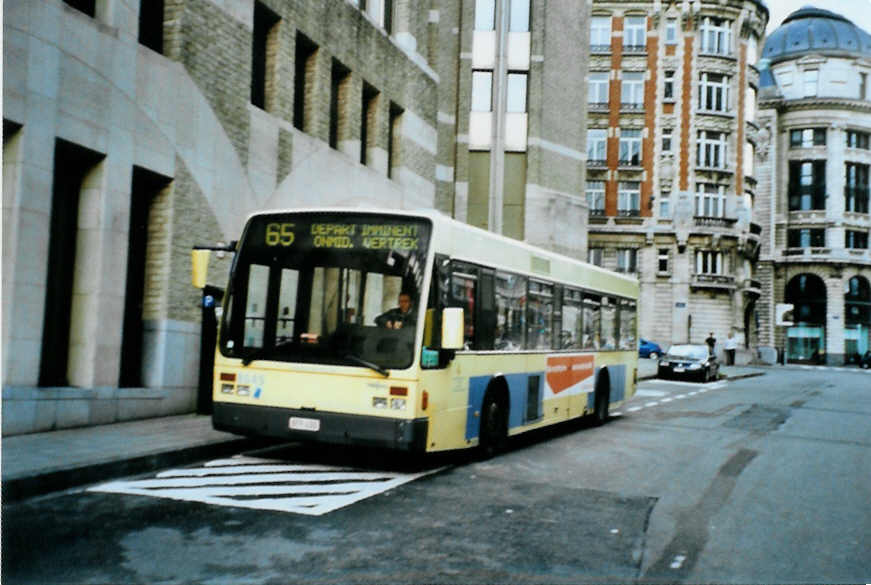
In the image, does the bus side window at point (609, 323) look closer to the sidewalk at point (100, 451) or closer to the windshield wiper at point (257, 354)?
the sidewalk at point (100, 451)

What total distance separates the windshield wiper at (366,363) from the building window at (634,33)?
5291 cm

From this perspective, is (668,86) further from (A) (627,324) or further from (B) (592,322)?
(B) (592,322)

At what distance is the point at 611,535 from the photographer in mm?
7078

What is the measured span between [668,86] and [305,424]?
2104 inches

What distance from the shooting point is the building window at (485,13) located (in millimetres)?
31516

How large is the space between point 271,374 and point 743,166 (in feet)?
180

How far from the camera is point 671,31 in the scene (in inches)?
2290

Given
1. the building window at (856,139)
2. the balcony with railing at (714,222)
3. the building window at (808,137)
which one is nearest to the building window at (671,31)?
the balcony with railing at (714,222)

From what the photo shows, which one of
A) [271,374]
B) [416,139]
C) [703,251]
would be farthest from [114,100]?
[703,251]

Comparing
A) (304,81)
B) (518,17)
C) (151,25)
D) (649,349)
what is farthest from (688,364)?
(151,25)

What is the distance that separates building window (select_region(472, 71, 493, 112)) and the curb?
22089 mm

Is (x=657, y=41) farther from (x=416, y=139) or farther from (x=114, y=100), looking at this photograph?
(x=114, y=100)

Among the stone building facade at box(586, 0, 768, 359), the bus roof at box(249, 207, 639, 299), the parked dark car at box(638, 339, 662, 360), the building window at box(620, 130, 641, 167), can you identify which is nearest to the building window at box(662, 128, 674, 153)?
the stone building facade at box(586, 0, 768, 359)

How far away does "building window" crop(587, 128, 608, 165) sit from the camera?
58281 mm
